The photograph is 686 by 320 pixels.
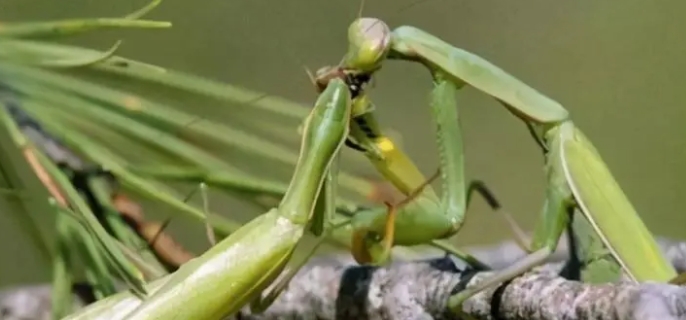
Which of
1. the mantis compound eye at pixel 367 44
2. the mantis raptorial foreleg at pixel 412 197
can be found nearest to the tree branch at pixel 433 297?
the mantis raptorial foreleg at pixel 412 197

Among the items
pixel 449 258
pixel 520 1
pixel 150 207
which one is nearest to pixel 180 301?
pixel 449 258

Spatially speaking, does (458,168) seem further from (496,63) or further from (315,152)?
(496,63)

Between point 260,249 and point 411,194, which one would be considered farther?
point 411,194

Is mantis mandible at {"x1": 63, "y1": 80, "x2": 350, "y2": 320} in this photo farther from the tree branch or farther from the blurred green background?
the blurred green background

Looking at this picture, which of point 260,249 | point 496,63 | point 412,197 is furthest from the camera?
point 496,63

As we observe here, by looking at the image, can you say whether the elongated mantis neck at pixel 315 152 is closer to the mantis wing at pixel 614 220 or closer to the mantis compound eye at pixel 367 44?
the mantis compound eye at pixel 367 44

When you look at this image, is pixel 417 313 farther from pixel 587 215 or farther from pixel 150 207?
pixel 150 207

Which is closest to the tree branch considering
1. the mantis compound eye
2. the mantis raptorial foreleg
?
the mantis raptorial foreleg

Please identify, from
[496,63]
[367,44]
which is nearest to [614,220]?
[367,44]
